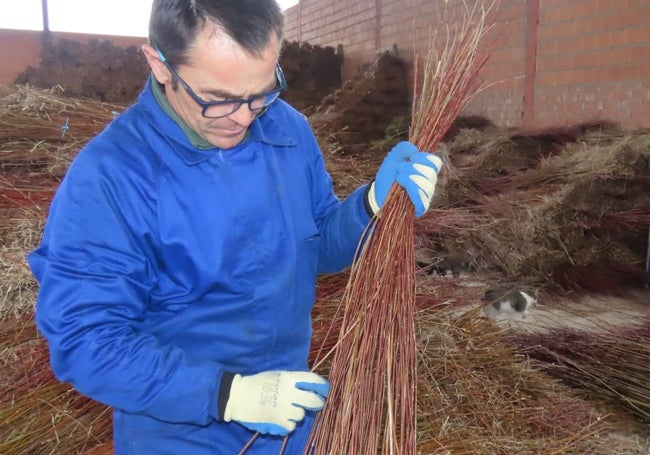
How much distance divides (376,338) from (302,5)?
28.4 feet

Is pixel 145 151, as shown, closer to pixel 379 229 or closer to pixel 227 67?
pixel 227 67

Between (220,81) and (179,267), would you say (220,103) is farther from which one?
(179,267)

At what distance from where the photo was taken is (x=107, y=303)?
2.94ft

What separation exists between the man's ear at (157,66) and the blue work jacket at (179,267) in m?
0.05

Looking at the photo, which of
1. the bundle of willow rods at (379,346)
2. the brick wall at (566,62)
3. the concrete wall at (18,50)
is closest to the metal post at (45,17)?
the concrete wall at (18,50)

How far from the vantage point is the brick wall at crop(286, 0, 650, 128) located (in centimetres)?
399

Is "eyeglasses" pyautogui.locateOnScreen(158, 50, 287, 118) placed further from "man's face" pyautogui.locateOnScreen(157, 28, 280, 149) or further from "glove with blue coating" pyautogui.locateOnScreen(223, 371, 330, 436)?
"glove with blue coating" pyautogui.locateOnScreen(223, 371, 330, 436)

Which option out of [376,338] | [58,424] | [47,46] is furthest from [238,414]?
[47,46]

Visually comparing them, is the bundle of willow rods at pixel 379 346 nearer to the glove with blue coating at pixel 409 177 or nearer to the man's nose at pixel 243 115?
the glove with blue coating at pixel 409 177

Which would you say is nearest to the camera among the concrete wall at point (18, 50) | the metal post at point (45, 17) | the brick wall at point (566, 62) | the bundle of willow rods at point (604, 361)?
the bundle of willow rods at point (604, 361)

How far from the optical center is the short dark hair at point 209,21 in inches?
35.1

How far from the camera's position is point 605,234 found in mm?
3266

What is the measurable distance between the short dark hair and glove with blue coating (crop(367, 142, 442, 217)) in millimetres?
393

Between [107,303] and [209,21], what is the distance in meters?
0.46
